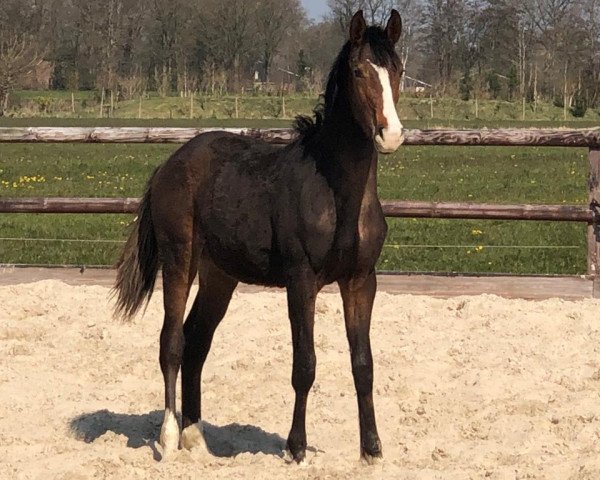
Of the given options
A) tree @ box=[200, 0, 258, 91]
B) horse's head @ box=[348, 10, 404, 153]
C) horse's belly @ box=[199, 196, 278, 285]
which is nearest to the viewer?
horse's head @ box=[348, 10, 404, 153]

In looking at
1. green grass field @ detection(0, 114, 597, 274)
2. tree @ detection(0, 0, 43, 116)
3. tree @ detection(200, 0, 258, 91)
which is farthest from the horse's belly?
tree @ detection(200, 0, 258, 91)

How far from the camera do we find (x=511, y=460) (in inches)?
188

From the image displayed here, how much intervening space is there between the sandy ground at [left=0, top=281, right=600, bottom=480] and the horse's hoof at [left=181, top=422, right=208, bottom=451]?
0.09 meters

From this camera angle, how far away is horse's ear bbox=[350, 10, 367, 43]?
4547 mm

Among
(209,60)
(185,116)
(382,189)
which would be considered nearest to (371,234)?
(382,189)

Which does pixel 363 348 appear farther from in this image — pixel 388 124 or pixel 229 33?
pixel 229 33

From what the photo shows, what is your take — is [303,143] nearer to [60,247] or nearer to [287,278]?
[287,278]

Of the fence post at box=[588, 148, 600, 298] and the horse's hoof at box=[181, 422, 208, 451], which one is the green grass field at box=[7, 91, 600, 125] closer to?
the fence post at box=[588, 148, 600, 298]

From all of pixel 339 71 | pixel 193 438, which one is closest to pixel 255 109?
pixel 193 438

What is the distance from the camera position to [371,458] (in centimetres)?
479

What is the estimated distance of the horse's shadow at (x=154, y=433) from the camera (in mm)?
5234

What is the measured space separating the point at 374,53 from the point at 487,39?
67.8 meters

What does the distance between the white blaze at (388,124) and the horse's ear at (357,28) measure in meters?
0.17

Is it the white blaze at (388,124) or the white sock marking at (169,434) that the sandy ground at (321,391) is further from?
the white blaze at (388,124)
